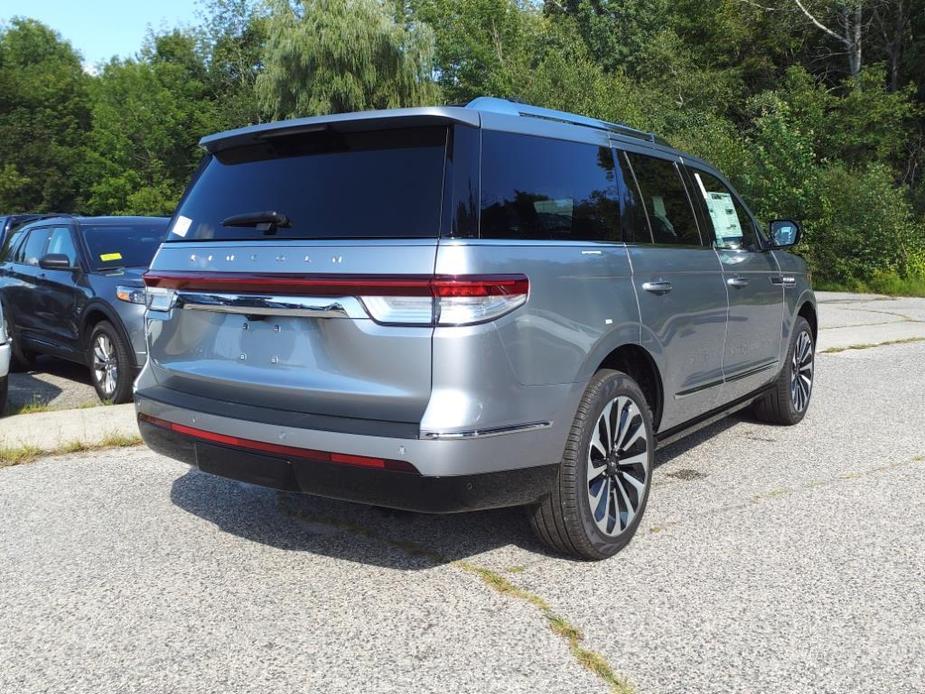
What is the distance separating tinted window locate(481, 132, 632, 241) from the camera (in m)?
3.26

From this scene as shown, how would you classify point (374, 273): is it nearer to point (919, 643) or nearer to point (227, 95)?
point (919, 643)

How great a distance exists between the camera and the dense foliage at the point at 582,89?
20.8 metres

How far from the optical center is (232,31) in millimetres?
53188

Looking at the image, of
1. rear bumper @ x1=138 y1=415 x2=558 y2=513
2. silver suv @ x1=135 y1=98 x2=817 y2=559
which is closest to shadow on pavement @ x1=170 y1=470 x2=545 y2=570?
silver suv @ x1=135 y1=98 x2=817 y2=559

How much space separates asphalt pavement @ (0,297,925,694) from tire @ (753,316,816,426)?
1.00 m

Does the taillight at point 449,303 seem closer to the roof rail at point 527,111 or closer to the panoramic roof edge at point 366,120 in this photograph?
the panoramic roof edge at point 366,120

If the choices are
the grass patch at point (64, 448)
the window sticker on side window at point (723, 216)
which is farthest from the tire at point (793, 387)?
the grass patch at point (64, 448)

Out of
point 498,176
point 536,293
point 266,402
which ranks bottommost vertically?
point 266,402

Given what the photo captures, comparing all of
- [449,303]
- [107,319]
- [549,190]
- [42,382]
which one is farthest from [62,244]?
[449,303]

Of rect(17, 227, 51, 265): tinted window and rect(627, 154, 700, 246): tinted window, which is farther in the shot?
rect(17, 227, 51, 265): tinted window

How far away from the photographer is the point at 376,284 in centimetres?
301

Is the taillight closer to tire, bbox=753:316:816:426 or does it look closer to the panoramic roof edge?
the panoramic roof edge

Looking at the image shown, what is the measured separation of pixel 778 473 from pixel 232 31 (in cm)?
5483

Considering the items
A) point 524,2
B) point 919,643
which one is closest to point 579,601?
point 919,643
